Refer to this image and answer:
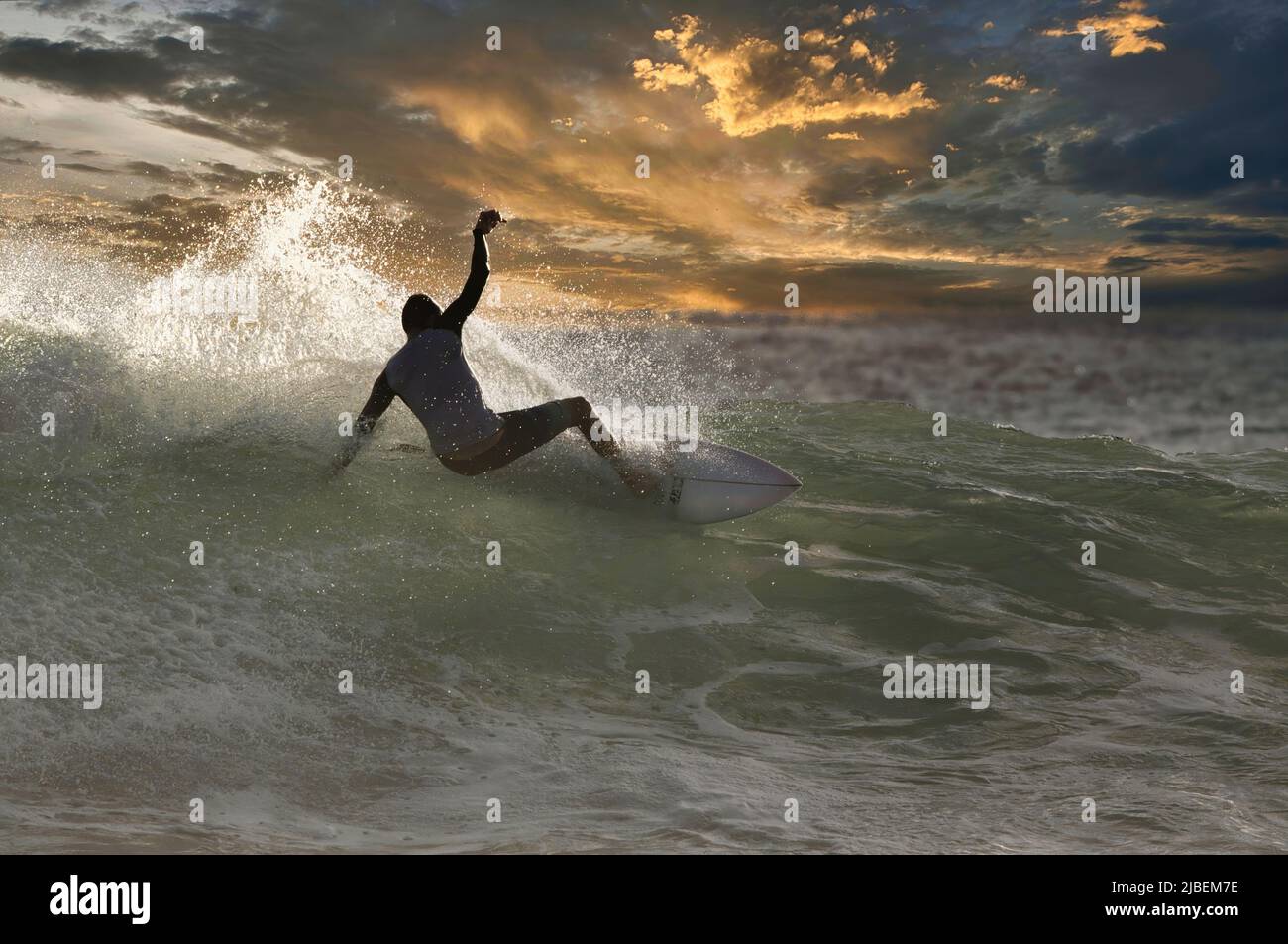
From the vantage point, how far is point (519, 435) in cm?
815

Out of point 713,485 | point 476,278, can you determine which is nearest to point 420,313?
point 476,278

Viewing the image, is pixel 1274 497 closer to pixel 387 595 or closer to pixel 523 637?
pixel 523 637

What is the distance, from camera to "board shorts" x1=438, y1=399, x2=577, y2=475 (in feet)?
26.5

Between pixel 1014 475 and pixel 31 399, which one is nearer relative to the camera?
pixel 31 399

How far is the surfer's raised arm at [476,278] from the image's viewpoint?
24.3 feet

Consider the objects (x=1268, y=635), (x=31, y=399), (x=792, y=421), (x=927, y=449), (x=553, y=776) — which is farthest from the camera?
(x=792, y=421)

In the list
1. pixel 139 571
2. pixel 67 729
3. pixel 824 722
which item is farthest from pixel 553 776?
pixel 139 571

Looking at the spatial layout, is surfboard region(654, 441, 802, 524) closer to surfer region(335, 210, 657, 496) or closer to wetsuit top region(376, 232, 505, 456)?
surfer region(335, 210, 657, 496)

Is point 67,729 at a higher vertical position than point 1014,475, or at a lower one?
lower

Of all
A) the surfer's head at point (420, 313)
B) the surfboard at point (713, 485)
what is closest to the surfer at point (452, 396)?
the surfer's head at point (420, 313)

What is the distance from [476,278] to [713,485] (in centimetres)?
273

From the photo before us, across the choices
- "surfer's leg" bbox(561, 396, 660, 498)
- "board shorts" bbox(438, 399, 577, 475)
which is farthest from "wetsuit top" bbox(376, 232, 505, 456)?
"surfer's leg" bbox(561, 396, 660, 498)

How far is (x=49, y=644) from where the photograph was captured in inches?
215

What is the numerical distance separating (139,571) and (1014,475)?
32.8 ft
